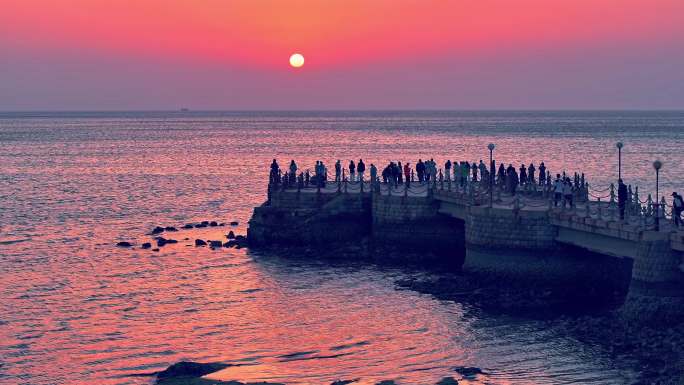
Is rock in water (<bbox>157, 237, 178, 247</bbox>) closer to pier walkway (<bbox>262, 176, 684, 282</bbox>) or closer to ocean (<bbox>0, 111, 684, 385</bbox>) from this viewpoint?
ocean (<bbox>0, 111, 684, 385</bbox>)

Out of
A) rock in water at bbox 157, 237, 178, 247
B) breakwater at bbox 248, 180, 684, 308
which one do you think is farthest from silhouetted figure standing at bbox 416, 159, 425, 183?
rock in water at bbox 157, 237, 178, 247

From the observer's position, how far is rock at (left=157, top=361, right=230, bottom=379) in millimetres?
28062

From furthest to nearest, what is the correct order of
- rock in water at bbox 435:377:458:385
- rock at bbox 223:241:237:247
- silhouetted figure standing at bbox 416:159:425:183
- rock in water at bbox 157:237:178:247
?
silhouetted figure standing at bbox 416:159:425:183 → rock in water at bbox 157:237:178:247 → rock at bbox 223:241:237:247 → rock in water at bbox 435:377:458:385

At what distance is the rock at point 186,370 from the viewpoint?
1105 inches

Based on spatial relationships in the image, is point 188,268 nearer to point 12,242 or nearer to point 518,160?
point 12,242

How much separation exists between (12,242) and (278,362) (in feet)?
99.7

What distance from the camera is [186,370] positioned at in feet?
92.7

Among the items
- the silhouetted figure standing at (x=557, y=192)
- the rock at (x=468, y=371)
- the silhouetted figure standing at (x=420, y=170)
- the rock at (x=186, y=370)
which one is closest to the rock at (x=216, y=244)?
the silhouetted figure standing at (x=420, y=170)

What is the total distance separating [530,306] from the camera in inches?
1437

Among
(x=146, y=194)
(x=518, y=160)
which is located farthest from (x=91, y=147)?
(x=146, y=194)

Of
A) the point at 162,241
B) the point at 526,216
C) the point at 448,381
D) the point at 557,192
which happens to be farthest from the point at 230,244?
the point at 448,381

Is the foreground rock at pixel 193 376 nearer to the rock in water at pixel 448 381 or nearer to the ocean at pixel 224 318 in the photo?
the rock in water at pixel 448 381

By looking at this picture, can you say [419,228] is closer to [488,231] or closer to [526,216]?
[488,231]

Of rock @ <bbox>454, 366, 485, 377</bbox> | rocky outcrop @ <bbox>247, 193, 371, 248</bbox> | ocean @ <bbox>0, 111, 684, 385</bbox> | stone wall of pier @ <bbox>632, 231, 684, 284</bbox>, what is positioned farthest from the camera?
rocky outcrop @ <bbox>247, 193, 371, 248</bbox>
